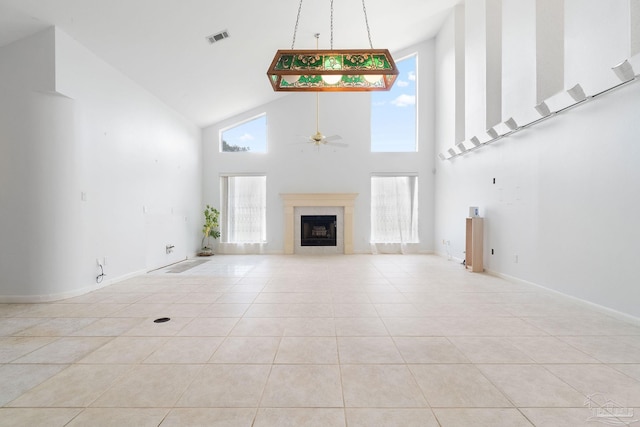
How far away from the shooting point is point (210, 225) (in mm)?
8555

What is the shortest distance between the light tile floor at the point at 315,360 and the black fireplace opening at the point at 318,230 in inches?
179

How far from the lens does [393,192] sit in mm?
9000

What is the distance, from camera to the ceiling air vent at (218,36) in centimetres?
535

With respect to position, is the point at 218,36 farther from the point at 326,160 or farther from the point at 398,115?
the point at 398,115

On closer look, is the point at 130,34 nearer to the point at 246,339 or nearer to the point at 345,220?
the point at 246,339

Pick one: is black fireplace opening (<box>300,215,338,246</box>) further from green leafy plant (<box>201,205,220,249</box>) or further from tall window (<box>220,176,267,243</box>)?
green leafy plant (<box>201,205,220,249</box>)

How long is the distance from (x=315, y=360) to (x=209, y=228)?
6.96 m

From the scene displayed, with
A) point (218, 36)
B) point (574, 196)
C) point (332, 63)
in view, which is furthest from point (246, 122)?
point (574, 196)

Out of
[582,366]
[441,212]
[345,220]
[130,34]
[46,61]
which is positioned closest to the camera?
[582,366]

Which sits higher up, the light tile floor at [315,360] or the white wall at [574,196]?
the white wall at [574,196]

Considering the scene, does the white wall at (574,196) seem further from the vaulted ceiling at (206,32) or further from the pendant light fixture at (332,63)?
the vaulted ceiling at (206,32)

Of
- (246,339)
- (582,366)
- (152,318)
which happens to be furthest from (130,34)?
(582,366)

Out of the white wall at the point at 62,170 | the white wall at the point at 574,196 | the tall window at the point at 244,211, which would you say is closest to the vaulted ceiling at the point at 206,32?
the white wall at the point at 62,170

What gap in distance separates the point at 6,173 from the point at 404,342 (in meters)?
5.25
